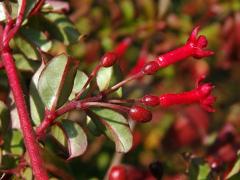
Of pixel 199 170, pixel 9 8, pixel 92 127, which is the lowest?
pixel 199 170

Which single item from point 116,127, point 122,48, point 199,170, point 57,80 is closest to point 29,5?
point 57,80

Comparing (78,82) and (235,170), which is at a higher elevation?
(78,82)

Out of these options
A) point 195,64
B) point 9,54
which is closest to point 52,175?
point 9,54

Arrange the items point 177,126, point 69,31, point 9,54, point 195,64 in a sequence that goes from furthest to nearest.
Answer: point 177,126, point 195,64, point 69,31, point 9,54

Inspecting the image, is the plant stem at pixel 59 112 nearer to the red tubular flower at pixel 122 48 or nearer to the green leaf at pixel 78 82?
the green leaf at pixel 78 82

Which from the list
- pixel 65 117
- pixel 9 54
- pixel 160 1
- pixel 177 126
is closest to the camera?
pixel 9 54

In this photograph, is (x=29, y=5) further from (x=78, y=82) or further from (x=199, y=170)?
(x=199, y=170)

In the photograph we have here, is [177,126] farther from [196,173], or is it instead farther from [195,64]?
[196,173]
